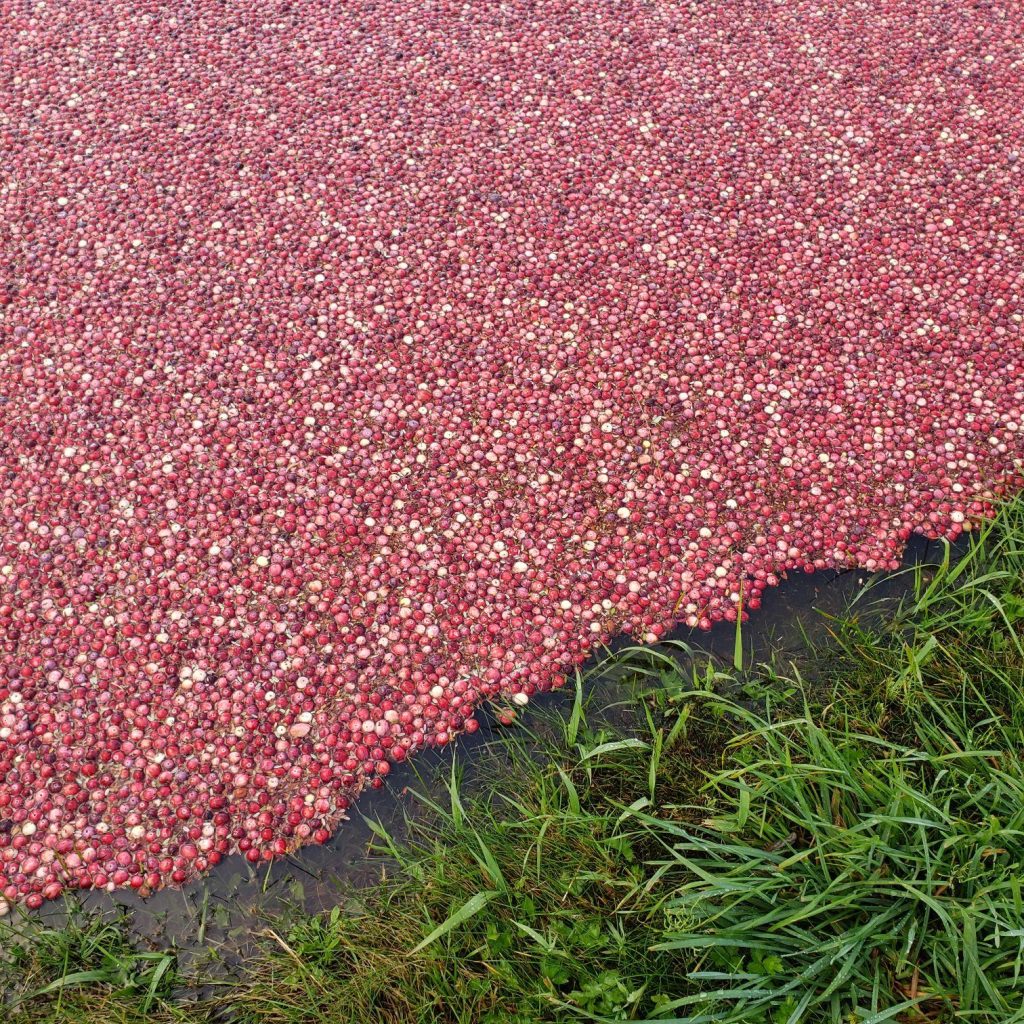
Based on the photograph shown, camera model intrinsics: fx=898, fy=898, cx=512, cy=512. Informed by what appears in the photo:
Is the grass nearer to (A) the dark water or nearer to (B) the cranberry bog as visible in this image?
(A) the dark water

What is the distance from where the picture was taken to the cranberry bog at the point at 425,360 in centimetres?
294

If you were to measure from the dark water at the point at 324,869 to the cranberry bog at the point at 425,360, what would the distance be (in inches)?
2.3

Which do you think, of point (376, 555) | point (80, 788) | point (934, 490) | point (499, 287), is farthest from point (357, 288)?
point (934, 490)

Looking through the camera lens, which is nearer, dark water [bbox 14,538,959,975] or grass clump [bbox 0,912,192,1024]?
grass clump [bbox 0,912,192,1024]

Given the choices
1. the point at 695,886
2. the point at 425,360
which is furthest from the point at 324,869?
the point at 425,360

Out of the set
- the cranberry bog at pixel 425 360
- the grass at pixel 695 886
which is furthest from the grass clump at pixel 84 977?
the cranberry bog at pixel 425 360

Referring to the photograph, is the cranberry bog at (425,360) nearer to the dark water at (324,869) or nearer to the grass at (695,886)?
the dark water at (324,869)

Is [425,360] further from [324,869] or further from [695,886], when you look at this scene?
[695,886]

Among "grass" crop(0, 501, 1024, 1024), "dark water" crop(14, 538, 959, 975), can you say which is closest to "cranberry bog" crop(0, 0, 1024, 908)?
"dark water" crop(14, 538, 959, 975)

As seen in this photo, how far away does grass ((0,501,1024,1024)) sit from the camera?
228cm

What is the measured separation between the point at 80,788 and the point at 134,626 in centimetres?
54

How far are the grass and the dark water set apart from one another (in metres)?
0.05

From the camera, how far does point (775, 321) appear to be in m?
3.82

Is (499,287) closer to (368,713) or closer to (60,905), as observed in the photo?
(368,713)
